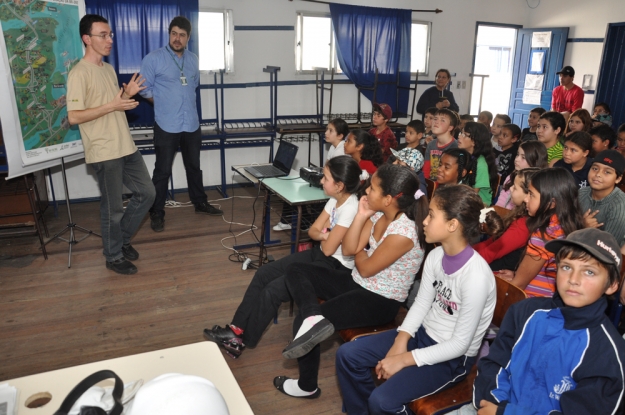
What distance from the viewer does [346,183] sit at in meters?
2.57

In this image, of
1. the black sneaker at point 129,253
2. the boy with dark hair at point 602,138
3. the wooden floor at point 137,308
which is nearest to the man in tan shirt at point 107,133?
the black sneaker at point 129,253

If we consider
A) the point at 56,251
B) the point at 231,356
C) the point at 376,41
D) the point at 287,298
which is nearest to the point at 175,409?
the point at 287,298

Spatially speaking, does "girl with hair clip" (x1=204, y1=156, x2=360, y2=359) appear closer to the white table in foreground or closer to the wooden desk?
the wooden desk

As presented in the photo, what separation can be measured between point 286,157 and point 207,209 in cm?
144

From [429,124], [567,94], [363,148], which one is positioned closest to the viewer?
[363,148]

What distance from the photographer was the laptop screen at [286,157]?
3841 millimetres

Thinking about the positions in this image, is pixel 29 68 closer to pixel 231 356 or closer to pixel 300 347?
pixel 231 356

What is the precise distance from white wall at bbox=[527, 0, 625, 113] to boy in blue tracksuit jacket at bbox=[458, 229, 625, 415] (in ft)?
21.3

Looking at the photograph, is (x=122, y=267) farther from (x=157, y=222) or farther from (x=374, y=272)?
(x=374, y=272)

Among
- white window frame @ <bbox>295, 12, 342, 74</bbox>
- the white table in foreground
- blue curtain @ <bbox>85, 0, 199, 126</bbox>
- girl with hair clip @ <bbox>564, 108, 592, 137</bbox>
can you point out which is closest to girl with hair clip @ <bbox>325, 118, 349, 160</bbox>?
blue curtain @ <bbox>85, 0, 199, 126</bbox>

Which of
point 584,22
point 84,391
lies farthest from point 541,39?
point 84,391

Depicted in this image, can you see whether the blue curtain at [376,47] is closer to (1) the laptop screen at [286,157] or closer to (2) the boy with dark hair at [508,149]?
(2) the boy with dark hair at [508,149]

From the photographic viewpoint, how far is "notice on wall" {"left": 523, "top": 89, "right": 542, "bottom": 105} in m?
7.50

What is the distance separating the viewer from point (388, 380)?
5.77 ft
